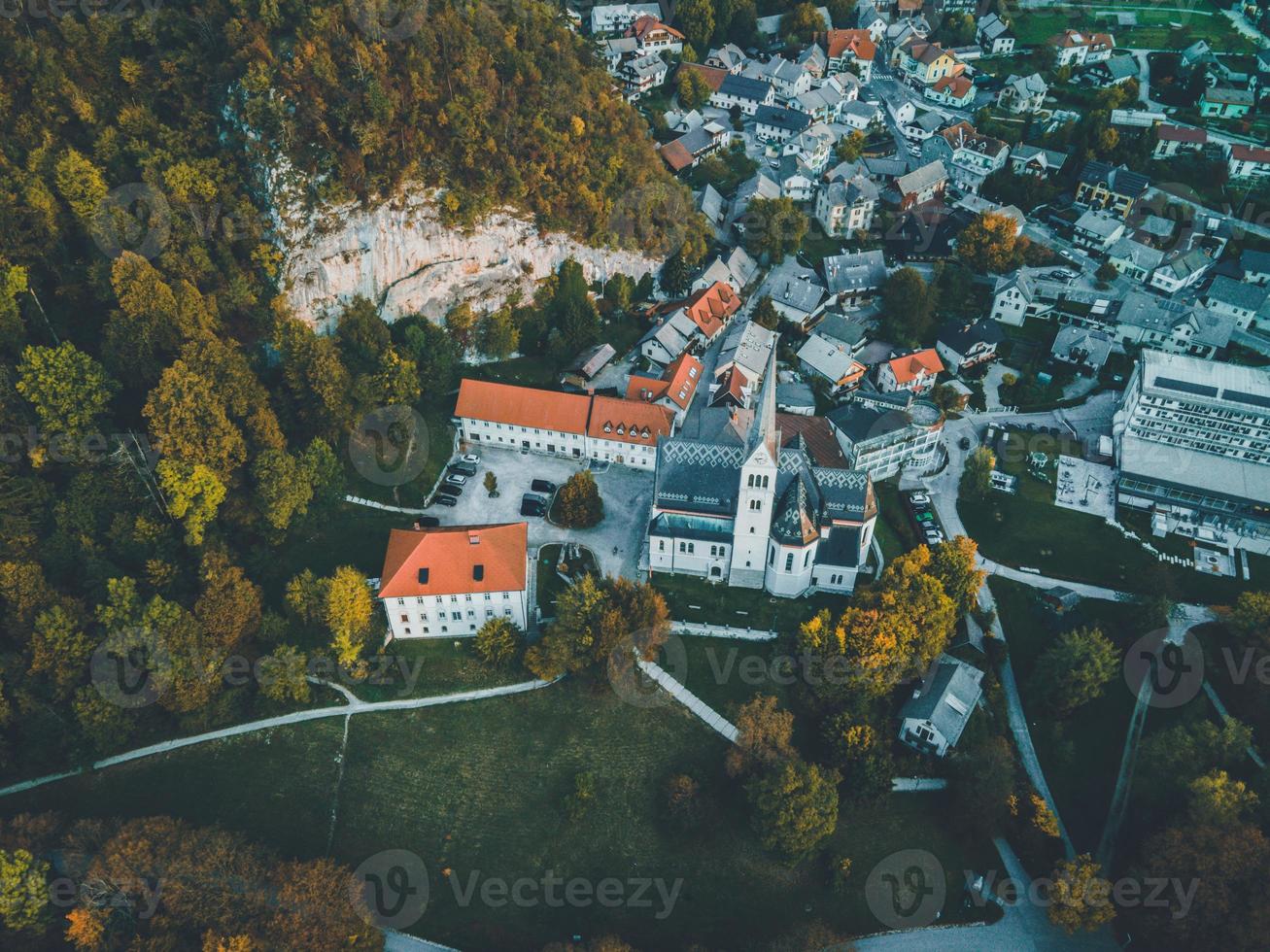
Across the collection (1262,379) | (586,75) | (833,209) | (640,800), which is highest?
(586,75)

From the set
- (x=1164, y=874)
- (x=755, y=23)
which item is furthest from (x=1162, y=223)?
(x=1164, y=874)

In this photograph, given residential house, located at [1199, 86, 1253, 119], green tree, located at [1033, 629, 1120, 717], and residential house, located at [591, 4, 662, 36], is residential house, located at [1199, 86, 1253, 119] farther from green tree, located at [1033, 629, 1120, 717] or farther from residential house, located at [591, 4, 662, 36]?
green tree, located at [1033, 629, 1120, 717]

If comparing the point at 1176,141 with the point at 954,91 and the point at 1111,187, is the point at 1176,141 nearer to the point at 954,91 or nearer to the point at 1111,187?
the point at 1111,187

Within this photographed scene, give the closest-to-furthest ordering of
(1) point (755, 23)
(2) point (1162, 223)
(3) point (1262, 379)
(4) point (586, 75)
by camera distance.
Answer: (3) point (1262, 379)
(4) point (586, 75)
(2) point (1162, 223)
(1) point (755, 23)

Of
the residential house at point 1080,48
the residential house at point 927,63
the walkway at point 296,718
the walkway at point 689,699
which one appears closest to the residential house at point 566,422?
the walkway at point 689,699

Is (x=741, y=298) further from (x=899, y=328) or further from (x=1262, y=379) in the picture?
(x=1262, y=379)

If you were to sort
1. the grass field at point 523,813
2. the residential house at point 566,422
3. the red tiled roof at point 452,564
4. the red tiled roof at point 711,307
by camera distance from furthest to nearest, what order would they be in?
the red tiled roof at point 711,307 → the residential house at point 566,422 → the red tiled roof at point 452,564 → the grass field at point 523,813

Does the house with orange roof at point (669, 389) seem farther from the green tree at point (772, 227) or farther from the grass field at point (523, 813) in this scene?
the grass field at point (523, 813)
